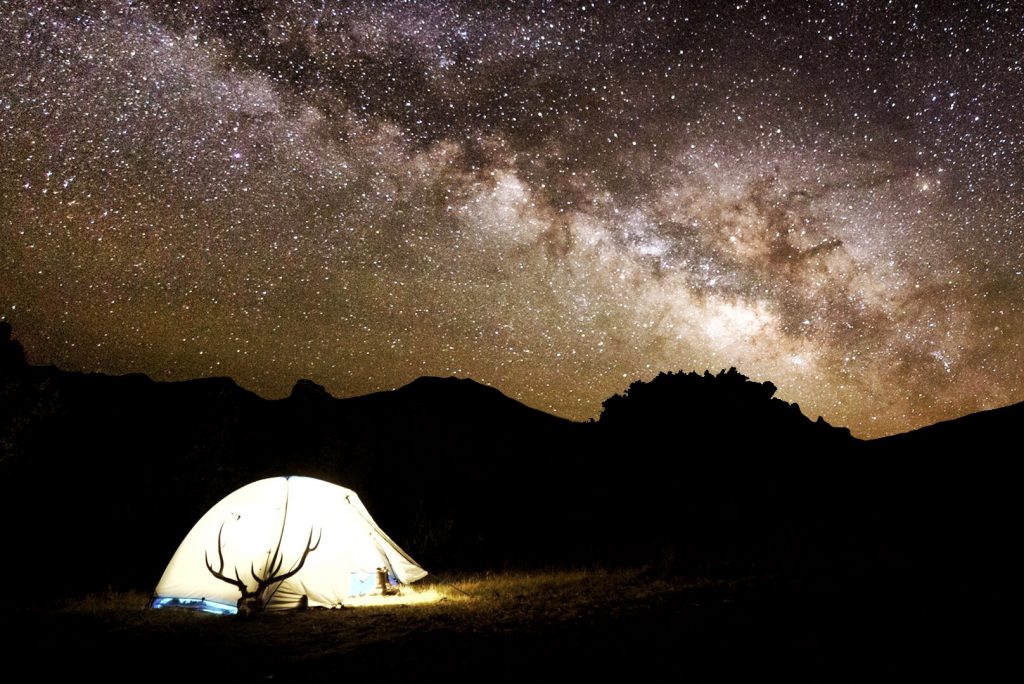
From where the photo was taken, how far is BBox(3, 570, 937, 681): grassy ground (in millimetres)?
5801

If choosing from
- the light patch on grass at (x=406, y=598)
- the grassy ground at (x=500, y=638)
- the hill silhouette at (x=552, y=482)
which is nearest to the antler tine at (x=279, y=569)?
the grassy ground at (x=500, y=638)

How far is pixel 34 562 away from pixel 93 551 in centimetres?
194

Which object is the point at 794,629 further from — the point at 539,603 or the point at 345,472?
the point at 345,472

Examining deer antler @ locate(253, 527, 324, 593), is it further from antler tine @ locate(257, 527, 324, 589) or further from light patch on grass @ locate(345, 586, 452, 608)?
light patch on grass @ locate(345, 586, 452, 608)

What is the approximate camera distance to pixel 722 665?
18.2 feet

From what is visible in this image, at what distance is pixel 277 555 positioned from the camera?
10484 millimetres

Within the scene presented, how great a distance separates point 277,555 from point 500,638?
4.92 m

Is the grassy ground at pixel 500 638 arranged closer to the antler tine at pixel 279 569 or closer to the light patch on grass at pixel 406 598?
the light patch on grass at pixel 406 598

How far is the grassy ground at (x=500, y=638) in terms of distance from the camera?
19.0 ft

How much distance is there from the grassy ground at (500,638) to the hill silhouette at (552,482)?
3006mm

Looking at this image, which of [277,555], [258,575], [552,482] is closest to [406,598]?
[277,555]

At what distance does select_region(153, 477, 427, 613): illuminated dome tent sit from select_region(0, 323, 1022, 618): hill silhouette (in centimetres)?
623

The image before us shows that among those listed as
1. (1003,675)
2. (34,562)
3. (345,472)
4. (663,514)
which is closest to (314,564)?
(1003,675)

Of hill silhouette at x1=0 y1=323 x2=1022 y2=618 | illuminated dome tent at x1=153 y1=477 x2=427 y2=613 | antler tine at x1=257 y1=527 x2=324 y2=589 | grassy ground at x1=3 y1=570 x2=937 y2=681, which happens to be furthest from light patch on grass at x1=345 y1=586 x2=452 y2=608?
hill silhouette at x1=0 y1=323 x2=1022 y2=618
